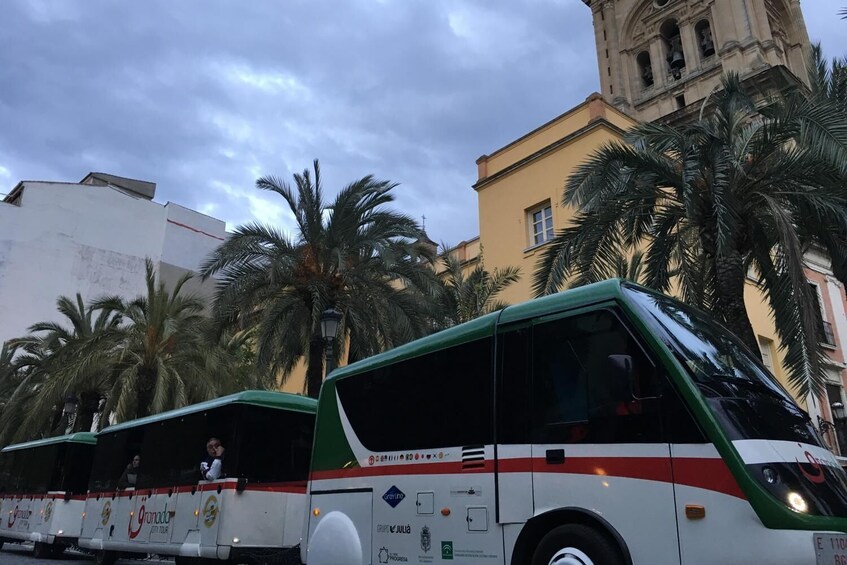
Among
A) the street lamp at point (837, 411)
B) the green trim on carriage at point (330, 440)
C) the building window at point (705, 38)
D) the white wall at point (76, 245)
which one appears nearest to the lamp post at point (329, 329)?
the green trim on carriage at point (330, 440)

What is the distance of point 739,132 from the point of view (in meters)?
11.9

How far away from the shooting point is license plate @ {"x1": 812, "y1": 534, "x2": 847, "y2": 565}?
419 cm

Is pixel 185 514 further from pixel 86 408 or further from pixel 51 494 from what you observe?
pixel 86 408

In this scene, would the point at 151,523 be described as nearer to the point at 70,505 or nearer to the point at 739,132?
the point at 70,505

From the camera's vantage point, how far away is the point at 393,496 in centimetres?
700

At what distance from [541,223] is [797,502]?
20311mm

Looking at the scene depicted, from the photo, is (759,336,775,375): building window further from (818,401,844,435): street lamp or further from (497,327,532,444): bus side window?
(497,327,532,444): bus side window

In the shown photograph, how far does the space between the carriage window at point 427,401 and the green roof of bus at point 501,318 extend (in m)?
0.08

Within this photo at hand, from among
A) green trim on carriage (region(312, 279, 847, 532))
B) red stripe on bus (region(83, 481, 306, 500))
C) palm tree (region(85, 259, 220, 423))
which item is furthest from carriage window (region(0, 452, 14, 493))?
green trim on carriage (region(312, 279, 847, 532))

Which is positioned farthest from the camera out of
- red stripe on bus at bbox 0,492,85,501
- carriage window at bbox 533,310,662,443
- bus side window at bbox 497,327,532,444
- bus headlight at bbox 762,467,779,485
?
red stripe on bus at bbox 0,492,85,501

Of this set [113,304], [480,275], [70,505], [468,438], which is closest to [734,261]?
[468,438]

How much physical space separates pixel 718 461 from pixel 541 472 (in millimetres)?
1485

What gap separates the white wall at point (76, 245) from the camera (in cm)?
4141

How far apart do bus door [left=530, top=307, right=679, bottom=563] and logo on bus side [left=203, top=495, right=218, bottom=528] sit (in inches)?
233
